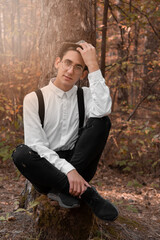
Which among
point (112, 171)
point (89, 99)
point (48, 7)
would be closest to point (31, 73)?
point (112, 171)

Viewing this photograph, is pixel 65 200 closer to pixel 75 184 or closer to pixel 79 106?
pixel 75 184

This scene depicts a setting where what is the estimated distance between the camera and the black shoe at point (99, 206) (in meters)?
2.55

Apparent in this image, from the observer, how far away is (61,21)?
10.9 ft

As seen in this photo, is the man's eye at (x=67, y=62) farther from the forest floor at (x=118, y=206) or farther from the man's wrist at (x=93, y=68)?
the forest floor at (x=118, y=206)

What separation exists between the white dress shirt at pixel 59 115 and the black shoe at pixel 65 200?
0.23 metres

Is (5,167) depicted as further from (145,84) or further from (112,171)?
(145,84)

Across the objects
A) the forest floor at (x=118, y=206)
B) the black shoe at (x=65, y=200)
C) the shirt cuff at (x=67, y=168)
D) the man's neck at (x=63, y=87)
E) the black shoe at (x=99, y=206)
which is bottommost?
the forest floor at (x=118, y=206)

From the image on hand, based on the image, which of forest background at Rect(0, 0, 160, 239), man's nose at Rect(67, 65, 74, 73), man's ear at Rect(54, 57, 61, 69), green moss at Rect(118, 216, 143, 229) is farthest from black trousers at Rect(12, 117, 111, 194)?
forest background at Rect(0, 0, 160, 239)

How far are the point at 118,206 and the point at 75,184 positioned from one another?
6.57ft

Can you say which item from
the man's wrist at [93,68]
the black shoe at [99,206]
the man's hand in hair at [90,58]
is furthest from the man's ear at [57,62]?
the black shoe at [99,206]

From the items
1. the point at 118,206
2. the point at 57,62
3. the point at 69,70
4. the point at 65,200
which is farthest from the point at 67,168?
the point at 118,206

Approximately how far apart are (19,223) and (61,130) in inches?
47.4

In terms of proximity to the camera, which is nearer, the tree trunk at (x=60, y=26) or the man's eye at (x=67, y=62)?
the man's eye at (x=67, y=62)

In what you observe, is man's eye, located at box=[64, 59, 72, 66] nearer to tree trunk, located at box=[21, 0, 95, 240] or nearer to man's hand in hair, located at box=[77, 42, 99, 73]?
man's hand in hair, located at box=[77, 42, 99, 73]
